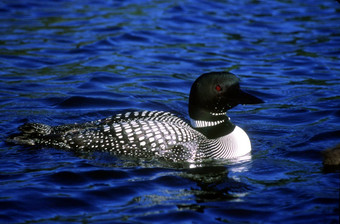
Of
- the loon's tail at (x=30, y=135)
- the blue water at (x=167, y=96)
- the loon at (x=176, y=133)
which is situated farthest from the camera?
the loon's tail at (x=30, y=135)

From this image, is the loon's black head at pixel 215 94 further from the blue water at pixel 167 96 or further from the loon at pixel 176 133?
the blue water at pixel 167 96

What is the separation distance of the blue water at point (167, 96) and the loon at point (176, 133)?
0.12 meters

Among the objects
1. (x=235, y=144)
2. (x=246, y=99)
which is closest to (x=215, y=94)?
(x=246, y=99)

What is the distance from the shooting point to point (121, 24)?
A: 11500mm

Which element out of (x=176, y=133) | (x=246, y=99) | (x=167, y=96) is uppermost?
(x=246, y=99)

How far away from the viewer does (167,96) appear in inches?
325

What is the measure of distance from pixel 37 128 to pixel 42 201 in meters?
1.31

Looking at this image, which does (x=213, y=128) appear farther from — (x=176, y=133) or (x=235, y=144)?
(x=176, y=133)

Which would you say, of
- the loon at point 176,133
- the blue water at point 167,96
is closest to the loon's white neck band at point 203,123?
the loon at point 176,133

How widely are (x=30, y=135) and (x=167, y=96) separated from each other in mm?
2508

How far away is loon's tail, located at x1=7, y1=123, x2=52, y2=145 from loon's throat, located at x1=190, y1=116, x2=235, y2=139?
1472 mm

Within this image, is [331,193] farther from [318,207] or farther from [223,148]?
[223,148]

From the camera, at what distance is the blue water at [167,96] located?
495 centimetres

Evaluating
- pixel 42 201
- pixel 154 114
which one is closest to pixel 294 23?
pixel 154 114
